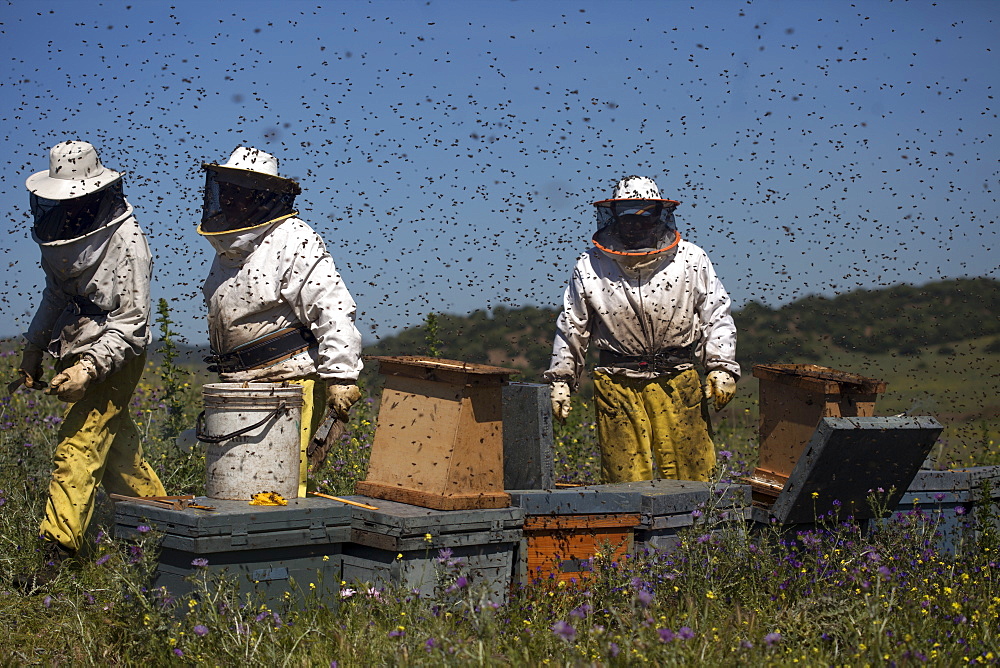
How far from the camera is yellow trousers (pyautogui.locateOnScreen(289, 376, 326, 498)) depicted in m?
5.62

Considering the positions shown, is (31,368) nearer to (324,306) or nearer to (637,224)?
(324,306)

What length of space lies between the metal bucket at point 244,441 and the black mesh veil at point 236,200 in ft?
3.66

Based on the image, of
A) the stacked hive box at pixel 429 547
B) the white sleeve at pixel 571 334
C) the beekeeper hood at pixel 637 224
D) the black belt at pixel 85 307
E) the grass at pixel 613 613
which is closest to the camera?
the grass at pixel 613 613

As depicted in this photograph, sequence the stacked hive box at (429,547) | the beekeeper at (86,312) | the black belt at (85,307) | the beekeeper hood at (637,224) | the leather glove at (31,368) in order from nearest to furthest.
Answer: the stacked hive box at (429,547), the beekeeper at (86,312), the black belt at (85,307), the leather glove at (31,368), the beekeeper hood at (637,224)

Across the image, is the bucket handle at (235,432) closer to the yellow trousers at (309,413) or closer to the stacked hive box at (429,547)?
the yellow trousers at (309,413)

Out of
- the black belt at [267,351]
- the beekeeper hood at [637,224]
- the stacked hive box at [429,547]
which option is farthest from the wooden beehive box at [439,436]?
the beekeeper hood at [637,224]

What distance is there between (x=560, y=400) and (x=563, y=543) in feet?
5.63

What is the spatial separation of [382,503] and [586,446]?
4.05 m

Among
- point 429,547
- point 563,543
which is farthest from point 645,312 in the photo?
point 429,547

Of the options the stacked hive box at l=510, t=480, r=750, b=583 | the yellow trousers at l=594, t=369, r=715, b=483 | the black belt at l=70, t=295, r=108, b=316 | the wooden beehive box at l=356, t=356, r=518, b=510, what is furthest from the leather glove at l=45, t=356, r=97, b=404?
the yellow trousers at l=594, t=369, r=715, b=483

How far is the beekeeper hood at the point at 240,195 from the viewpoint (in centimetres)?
563

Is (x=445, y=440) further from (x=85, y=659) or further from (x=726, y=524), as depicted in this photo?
(x=85, y=659)

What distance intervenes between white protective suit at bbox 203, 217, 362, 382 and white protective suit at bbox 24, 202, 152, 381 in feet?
1.42

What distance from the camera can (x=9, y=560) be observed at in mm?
5500
